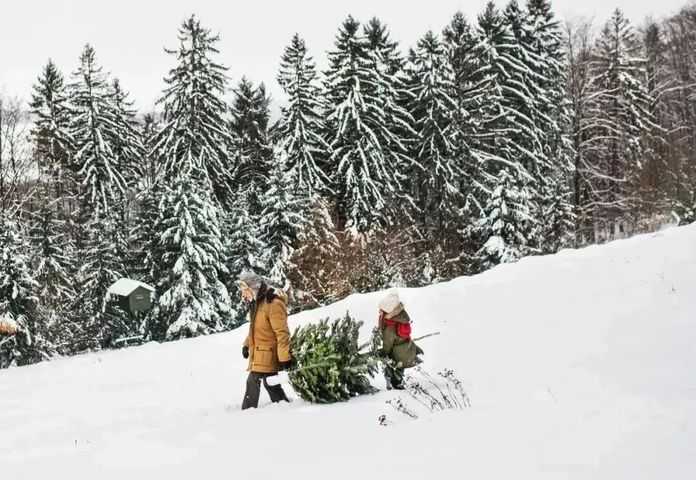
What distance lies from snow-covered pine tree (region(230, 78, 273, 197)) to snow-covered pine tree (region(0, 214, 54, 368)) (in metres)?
13.3

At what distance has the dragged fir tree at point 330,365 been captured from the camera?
6262 mm

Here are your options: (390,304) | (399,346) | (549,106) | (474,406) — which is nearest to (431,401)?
(474,406)

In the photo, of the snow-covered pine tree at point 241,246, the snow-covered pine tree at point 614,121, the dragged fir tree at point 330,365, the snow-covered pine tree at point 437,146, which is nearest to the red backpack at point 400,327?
the dragged fir tree at point 330,365

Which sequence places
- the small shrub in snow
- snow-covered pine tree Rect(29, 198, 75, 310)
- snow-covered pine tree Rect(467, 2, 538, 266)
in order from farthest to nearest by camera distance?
1. snow-covered pine tree Rect(467, 2, 538, 266)
2. snow-covered pine tree Rect(29, 198, 75, 310)
3. the small shrub in snow

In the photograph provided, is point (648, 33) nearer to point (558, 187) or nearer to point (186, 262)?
point (558, 187)

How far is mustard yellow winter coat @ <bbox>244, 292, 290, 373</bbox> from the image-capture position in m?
6.55

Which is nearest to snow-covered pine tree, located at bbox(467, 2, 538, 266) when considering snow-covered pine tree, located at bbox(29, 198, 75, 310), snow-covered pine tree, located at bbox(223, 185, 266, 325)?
snow-covered pine tree, located at bbox(223, 185, 266, 325)

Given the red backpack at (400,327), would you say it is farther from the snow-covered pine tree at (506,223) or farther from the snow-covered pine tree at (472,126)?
the snow-covered pine tree at (472,126)

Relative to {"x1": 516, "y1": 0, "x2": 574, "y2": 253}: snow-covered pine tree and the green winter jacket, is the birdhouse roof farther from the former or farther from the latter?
the green winter jacket

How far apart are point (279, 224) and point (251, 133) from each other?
1235 centimetres

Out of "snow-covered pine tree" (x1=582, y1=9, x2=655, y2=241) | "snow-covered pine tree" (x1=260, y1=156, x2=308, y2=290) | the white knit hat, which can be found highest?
"snow-covered pine tree" (x1=582, y1=9, x2=655, y2=241)

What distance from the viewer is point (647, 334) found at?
23.6ft

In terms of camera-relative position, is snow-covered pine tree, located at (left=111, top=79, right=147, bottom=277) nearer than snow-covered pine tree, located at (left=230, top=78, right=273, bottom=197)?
Yes

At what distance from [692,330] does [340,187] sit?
2707cm
